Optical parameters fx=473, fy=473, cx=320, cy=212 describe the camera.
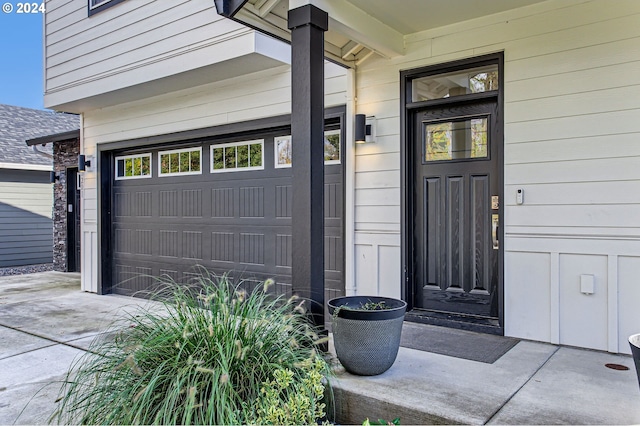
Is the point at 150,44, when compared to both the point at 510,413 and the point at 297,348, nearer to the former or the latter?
the point at 297,348

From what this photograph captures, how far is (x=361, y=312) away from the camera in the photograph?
286 cm

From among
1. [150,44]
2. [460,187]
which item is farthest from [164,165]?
[460,187]

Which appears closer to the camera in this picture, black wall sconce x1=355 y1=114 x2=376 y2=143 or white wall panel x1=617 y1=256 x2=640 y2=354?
white wall panel x1=617 y1=256 x2=640 y2=354

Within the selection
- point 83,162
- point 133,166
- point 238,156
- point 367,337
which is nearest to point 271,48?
point 238,156

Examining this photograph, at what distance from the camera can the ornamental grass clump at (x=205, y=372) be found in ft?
6.96

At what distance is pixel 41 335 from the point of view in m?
4.59

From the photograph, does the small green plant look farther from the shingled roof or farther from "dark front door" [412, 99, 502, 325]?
the shingled roof

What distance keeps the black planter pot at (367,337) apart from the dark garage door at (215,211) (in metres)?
1.78

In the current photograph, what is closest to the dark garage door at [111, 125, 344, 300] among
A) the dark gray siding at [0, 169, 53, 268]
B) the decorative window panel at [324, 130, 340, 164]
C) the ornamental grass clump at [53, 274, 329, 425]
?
the decorative window panel at [324, 130, 340, 164]

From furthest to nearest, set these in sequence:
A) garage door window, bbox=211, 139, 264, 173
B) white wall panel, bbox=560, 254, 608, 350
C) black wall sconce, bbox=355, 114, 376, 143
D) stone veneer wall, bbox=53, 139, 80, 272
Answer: stone veneer wall, bbox=53, 139, 80, 272 → garage door window, bbox=211, 139, 264, 173 → black wall sconce, bbox=355, 114, 376, 143 → white wall panel, bbox=560, 254, 608, 350

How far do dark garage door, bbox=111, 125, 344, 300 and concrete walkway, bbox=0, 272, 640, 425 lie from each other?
61.8 inches

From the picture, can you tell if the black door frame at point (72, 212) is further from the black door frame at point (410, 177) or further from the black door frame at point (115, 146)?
the black door frame at point (410, 177)

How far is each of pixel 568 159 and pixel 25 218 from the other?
11.3 metres

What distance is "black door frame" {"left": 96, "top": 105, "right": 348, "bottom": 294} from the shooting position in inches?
210
